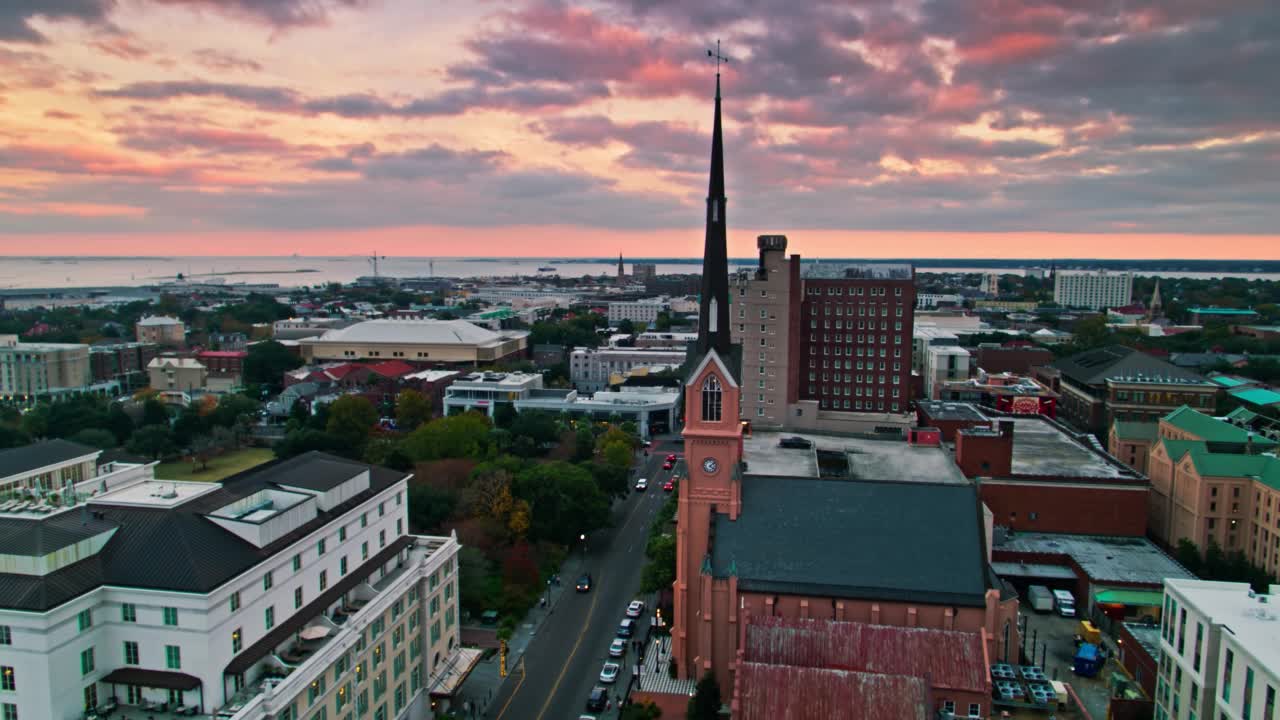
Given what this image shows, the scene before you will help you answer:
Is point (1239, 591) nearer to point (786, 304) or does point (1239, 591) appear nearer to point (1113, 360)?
point (786, 304)

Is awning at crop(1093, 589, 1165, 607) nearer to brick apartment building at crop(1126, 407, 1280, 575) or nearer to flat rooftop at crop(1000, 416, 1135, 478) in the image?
flat rooftop at crop(1000, 416, 1135, 478)

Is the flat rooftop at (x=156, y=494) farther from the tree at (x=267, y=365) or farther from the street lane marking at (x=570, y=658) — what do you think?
the tree at (x=267, y=365)

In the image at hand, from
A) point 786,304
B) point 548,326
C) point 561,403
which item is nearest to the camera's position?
Answer: point 786,304

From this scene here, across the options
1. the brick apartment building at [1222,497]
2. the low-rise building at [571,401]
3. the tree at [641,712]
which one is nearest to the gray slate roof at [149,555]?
the tree at [641,712]

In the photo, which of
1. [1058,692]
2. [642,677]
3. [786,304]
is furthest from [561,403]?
[1058,692]

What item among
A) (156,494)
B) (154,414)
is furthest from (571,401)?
(156,494)

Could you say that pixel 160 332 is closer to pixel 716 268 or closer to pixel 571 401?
pixel 571 401
